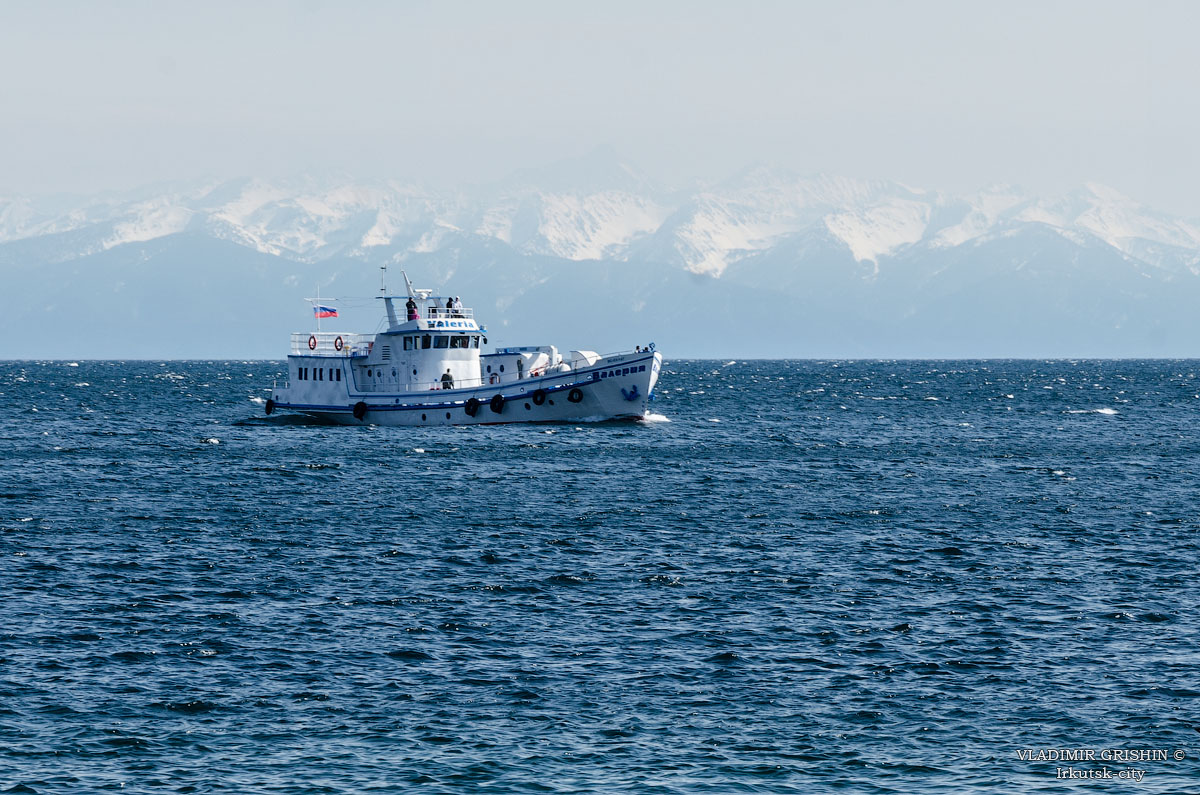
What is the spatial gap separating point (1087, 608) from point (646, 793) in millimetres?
18243

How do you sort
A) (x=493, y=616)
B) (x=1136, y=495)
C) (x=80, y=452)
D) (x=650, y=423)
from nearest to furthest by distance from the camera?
(x=493, y=616) → (x=1136, y=495) → (x=80, y=452) → (x=650, y=423)

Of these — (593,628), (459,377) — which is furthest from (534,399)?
(593,628)

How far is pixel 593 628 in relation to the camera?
117 ft

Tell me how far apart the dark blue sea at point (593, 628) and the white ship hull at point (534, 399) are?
1999 cm

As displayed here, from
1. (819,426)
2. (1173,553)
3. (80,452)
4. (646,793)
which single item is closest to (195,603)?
(646,793)

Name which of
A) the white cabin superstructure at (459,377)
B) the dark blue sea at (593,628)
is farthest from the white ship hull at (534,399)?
the dark blue sea at (593,628)

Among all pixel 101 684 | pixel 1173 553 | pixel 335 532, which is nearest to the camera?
pixel 101 684

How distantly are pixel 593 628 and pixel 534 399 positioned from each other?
194 feet

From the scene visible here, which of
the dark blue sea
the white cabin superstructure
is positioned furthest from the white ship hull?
the dark blue sea

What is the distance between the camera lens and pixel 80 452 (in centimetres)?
8281

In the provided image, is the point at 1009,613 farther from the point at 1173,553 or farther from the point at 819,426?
the point at 819,426

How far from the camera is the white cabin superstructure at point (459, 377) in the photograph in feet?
309

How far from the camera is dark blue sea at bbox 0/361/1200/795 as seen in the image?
25969 mm

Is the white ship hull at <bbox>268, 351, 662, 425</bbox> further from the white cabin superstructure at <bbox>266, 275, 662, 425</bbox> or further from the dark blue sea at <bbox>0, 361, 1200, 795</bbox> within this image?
the dark blue sea at <bbox>0, 361, 1200, 795</bbox>
